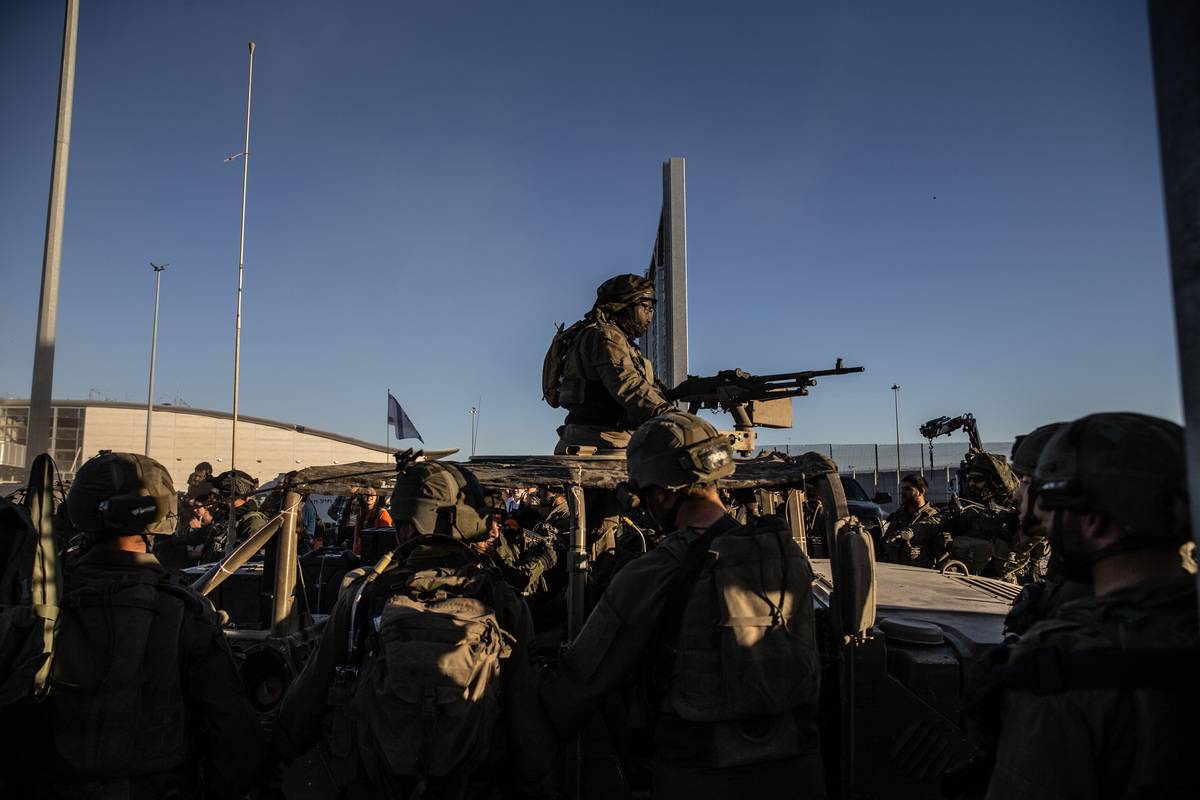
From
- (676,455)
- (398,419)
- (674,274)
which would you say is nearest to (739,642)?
(676,455)

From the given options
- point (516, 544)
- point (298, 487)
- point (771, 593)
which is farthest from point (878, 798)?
point (516, 544)

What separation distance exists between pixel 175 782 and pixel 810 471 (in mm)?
2750

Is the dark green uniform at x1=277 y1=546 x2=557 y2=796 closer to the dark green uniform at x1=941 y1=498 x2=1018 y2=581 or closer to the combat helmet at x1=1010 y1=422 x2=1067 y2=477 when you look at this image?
the combat helmet at x1=1010 y1=422 x2=1067 y2=477

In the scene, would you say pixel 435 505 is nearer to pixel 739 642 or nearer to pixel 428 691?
pixel 428 691

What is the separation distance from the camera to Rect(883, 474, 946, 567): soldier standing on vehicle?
29.8ft

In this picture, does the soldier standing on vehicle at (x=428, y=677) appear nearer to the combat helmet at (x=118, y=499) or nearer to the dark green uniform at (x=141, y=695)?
the dark green uniform at (x=141, y=695)

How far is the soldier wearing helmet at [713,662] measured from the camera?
95.7 inches

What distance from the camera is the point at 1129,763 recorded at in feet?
4.53

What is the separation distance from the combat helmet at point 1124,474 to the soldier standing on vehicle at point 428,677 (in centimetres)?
165

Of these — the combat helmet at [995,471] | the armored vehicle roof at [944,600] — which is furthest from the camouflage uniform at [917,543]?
the armored vehicle roof at [944,600]

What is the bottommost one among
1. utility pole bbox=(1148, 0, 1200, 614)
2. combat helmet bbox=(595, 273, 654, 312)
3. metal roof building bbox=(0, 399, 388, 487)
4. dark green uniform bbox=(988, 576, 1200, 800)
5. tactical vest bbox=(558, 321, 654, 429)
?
dark green uniform bbox=(988, 576, 1200, 800)

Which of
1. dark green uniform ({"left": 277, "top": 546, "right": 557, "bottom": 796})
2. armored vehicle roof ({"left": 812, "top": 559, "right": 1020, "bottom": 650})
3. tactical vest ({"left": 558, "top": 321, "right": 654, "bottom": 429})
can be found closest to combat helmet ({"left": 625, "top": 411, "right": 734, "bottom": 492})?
dark green uniform ({"left": 277, "top": 546, "right": 557, "bottom": 796})

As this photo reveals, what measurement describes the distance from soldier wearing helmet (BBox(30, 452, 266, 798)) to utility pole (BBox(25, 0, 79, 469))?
3557 mm

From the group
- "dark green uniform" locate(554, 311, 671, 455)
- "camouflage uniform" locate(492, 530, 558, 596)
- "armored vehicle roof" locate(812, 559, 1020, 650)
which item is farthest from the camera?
"camouflage uniform" locate(492, 530, 558, 596)
